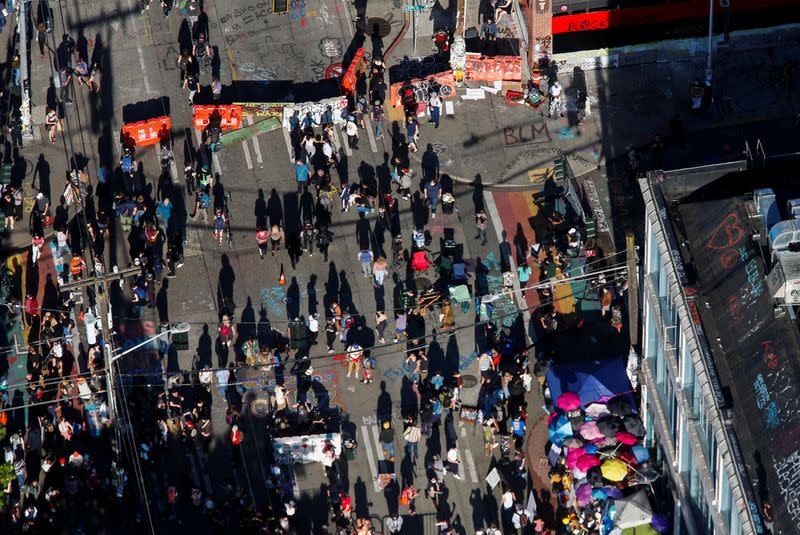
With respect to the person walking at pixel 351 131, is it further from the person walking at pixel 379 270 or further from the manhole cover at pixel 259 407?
the manhole cover at pixel 259 407

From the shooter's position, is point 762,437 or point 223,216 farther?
point 223,216

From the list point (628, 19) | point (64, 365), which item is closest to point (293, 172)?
point (64, 365)

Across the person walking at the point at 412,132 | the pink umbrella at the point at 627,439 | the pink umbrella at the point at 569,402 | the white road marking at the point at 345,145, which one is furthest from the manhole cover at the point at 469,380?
the white road marking at the point at 345,145

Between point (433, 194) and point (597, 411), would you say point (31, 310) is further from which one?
point (597, 411)

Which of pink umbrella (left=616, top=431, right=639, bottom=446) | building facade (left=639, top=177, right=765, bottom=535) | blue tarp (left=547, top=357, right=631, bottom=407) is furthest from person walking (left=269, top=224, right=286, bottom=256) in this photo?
pink umbrella (left=616, top=431, right=639, bottom=446)

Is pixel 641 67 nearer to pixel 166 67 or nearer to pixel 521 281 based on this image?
pixel 521 281

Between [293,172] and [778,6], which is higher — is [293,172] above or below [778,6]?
below

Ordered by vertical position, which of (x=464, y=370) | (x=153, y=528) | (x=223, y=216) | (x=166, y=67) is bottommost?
(x=153, y=528)
